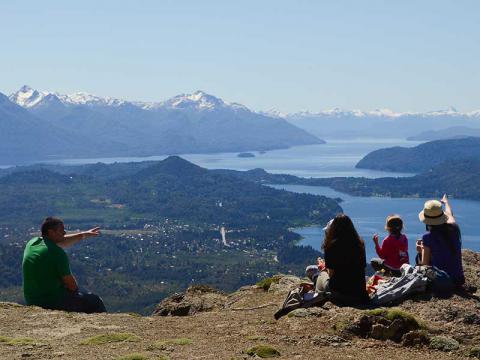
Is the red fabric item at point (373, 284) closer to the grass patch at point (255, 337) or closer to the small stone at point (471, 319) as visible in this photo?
the small stone at point (471, 319)

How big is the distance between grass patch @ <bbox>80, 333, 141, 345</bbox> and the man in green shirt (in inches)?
108

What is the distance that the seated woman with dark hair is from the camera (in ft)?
45.5

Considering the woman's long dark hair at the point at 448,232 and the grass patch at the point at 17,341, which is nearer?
the grass patch at the point at 17,341

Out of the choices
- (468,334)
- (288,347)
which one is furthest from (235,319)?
(468,334)

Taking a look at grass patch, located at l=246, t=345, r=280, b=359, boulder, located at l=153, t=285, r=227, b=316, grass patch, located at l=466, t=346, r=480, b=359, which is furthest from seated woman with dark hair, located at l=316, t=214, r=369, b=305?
boulder, located at l=153, t=285, r=227, b=316

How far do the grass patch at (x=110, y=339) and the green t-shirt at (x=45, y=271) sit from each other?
2840 mm

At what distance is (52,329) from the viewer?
572 inches

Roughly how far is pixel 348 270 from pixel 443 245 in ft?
8.75

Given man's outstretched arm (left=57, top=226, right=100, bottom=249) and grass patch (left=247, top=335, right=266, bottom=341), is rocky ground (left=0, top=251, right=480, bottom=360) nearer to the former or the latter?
grass patch (left=247, top=335, right=266, bottom=341)

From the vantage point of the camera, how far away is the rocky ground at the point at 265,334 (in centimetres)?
1203

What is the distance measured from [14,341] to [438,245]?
9.53 m

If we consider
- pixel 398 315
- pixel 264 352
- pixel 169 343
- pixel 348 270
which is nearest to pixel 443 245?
pixel 348 270

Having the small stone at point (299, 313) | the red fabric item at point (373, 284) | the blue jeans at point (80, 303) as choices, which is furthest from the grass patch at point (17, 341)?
the red fabric item at point (373, 284)

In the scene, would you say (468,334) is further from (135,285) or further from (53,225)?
(135,285)
